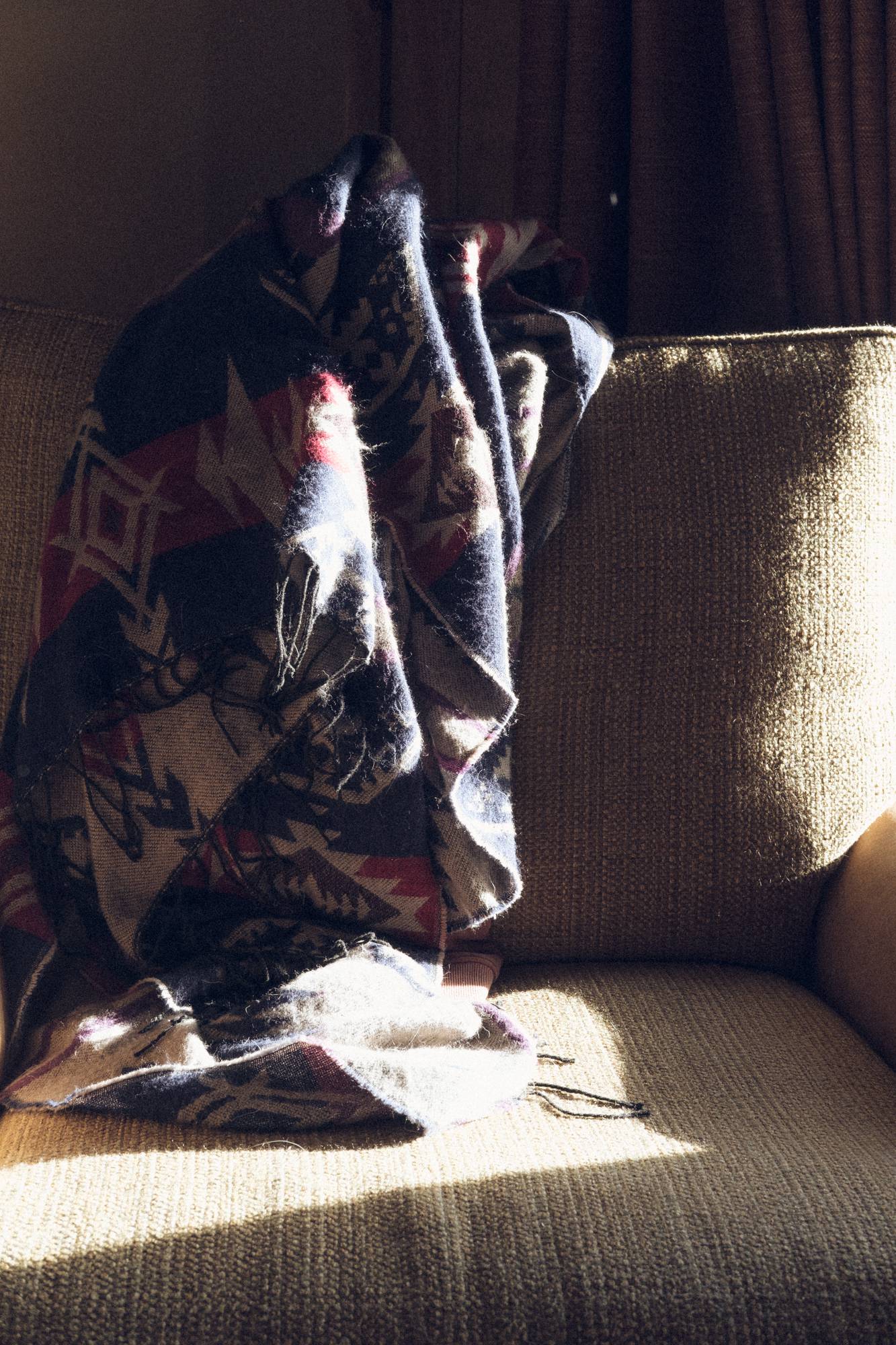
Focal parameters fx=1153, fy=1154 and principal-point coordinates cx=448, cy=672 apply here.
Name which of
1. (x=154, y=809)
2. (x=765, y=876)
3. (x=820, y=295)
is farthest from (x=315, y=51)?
(x=765, y=876)

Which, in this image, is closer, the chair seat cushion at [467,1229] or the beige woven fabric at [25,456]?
the chair seat cushion at [467,1229]

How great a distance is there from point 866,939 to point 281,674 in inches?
22.2

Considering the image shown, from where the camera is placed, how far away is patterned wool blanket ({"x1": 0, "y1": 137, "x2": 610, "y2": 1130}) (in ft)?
3.06

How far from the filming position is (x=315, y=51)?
66.9 inches

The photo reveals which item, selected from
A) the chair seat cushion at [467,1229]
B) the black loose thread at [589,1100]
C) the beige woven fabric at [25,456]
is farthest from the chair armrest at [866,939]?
the beige woven fabric at [25,456]

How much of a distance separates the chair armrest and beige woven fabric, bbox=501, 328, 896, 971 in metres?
0.02

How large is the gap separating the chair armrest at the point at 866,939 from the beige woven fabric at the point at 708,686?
0.08 ft

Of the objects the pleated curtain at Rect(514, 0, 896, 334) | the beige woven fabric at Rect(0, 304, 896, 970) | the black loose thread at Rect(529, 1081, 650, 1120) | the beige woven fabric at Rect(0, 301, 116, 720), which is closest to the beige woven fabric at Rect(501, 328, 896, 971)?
the beige woven fabric at Rect(0, 304, 896, 970)

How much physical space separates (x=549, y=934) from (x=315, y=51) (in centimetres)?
134

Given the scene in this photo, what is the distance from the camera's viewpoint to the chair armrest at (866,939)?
985mm

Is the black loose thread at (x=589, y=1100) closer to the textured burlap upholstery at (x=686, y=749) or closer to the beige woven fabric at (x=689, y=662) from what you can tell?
the textured burlap upholstery at (x=686, y=749)

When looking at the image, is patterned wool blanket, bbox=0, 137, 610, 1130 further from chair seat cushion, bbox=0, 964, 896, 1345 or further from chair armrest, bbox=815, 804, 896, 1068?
chair armrest, bbox=815, 804, 896, 1068

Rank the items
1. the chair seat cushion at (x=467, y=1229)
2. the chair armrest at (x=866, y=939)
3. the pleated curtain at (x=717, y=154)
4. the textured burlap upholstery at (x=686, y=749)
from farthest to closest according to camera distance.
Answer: the pleated curtain at (x=717, y=154)
the chair armrest at (x=866, y=939)
the textured burlap upholstery at (x=686, y=749)
the chair seat cushion at (x=467, y=1229)

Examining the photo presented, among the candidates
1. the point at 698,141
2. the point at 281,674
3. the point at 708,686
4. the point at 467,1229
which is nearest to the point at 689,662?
the point at 708,686
